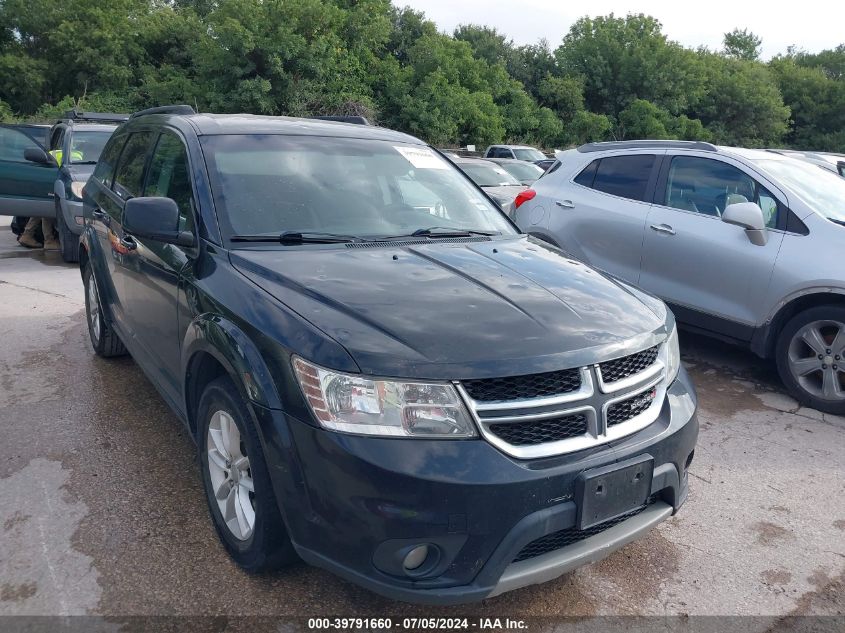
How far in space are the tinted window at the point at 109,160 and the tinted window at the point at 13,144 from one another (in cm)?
602

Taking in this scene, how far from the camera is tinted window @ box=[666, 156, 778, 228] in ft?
17.6

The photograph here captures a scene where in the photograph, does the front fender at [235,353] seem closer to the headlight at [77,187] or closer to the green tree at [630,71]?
the headlight at [77,187]

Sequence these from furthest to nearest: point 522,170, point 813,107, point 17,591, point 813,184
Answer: point 813,107, point 522,170, point 813,184, point 17,591

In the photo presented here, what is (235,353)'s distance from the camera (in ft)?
8.56

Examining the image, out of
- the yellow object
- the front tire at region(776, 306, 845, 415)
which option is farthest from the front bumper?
the yellow object

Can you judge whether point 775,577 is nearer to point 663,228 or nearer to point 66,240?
point 663,228

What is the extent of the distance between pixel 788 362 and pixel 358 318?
3.81m

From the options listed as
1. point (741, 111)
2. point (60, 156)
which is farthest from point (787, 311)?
point (741, 111)

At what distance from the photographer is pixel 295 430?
2.33m

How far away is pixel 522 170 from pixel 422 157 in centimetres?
1251

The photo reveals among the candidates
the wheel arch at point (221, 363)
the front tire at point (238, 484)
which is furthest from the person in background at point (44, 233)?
the front tire at point (238, 484)

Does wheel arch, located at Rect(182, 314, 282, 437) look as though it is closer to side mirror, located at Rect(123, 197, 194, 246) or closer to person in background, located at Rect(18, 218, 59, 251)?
side mirror, located at Rect(123, 197, 194, 246)

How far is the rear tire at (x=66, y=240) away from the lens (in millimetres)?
9656

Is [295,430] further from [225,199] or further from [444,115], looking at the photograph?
[444,115]
